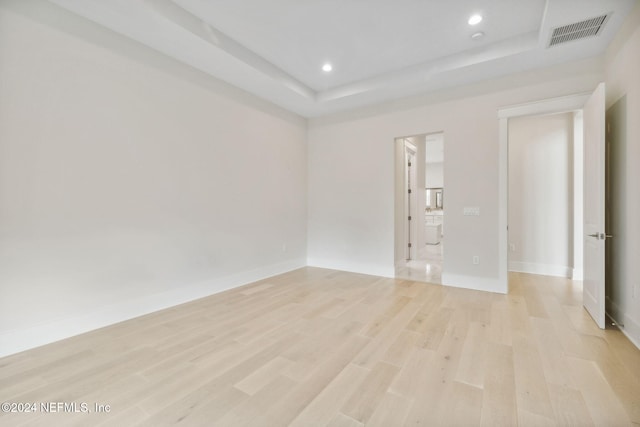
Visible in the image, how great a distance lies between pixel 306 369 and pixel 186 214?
2441mm

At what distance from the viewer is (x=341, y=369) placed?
1.98 meters

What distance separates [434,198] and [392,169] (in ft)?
24.2

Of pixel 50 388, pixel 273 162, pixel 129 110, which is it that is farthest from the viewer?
pixel 273 162

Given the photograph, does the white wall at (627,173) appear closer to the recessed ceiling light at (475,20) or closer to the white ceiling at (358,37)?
the white ceiling at (358,37)

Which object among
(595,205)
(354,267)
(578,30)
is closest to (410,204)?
(354,267)

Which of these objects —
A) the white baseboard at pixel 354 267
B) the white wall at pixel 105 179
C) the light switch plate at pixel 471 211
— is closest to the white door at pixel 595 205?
the light switch plate at pixel 471 211

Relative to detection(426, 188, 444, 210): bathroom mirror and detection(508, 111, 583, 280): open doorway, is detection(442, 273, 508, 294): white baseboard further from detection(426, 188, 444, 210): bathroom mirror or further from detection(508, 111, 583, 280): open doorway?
detection(426, 188, 444, 210): bathroom mirror

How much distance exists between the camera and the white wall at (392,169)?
376 centimetres

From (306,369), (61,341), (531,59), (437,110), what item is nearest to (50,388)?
(61,341)

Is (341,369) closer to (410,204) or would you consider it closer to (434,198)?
(410,204)

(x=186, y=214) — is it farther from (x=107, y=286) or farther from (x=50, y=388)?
(x=50, y=388)

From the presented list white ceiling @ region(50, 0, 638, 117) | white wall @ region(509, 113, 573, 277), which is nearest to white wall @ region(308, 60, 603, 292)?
white ceiling @ region(50, 0, 638, 117)

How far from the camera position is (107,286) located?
2744 mm

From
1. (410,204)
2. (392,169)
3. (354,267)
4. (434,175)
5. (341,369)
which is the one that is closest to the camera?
(341,369)
